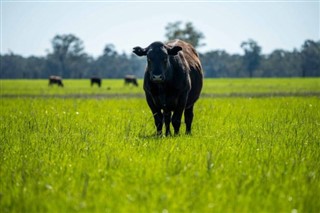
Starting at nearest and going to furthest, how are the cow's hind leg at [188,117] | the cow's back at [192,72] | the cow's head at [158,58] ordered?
the cow's head at [158,58], the cow's hind leg at [188,117], the cow's back at [192,72]

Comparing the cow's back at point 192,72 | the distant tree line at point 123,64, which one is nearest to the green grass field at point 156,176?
the cow's back at point 192,72

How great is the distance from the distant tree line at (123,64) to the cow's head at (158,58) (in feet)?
485

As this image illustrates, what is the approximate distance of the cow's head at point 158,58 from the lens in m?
9.30

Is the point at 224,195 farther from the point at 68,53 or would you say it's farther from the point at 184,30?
the point at 68,53

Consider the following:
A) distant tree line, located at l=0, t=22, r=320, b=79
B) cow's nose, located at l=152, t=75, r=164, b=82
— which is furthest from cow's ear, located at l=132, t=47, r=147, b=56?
distant tree line, located at l=0, t=22, r=320, b=79

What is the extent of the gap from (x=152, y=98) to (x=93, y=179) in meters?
5.39

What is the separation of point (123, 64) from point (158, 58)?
601 ft

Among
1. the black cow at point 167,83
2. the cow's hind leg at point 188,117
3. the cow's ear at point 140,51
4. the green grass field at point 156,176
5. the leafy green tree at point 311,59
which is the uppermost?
the leafy green tree at point 311,59

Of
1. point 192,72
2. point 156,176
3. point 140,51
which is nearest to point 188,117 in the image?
point 192,72

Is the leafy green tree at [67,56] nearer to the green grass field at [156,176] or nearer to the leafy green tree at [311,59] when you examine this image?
the leafy green tree at [311,59]

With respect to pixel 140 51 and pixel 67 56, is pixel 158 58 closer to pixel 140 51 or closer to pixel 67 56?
pixel 140 51

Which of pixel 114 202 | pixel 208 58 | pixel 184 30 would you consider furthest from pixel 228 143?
pixel 208 58

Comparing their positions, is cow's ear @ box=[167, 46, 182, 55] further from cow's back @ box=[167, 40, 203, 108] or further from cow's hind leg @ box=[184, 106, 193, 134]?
cow's hind leg @ box=[184, 106, 193, 134]

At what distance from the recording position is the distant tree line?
15764cm
